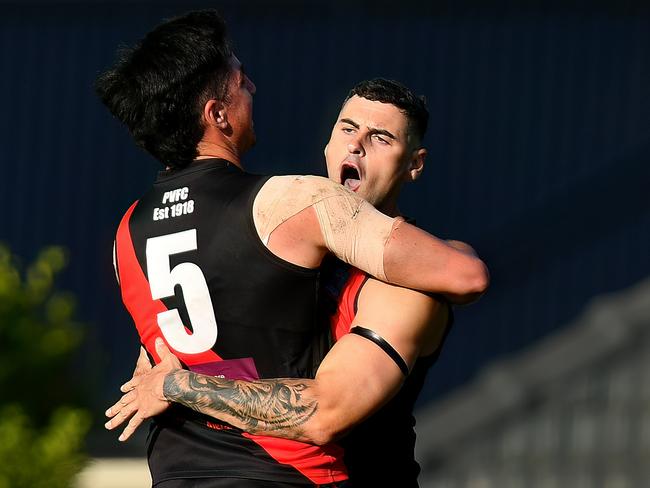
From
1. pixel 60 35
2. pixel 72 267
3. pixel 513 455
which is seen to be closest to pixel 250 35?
pixel 60 35

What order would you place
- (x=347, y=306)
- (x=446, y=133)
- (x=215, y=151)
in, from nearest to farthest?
1. (x=347, y=306)
2. (x=215, y=151)
3. (x=446, y=133)

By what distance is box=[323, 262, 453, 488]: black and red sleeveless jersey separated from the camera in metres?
4.10

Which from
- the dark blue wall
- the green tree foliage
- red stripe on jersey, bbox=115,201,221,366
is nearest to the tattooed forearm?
red stripe on jersey, bbox=115,201,221,366

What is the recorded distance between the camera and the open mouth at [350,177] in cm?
470

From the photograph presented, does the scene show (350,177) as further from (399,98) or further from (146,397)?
(146,397)

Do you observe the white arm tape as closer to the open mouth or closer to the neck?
the neck

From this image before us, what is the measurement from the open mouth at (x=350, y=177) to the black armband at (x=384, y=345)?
87 centimetres

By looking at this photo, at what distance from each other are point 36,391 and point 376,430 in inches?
163

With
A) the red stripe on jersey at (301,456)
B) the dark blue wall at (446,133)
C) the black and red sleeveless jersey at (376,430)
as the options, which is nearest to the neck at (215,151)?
the black and red sleeveless jersey at (376,430)

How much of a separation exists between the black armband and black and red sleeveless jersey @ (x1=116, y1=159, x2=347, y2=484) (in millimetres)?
171

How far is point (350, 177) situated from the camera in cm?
473

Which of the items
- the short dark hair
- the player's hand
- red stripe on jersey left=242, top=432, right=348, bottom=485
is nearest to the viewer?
red stripe on jersey left=242, top=432, right=348, bottom=485

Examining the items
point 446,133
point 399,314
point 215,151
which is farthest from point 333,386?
point 446,133

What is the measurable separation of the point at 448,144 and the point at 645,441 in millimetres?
3725
